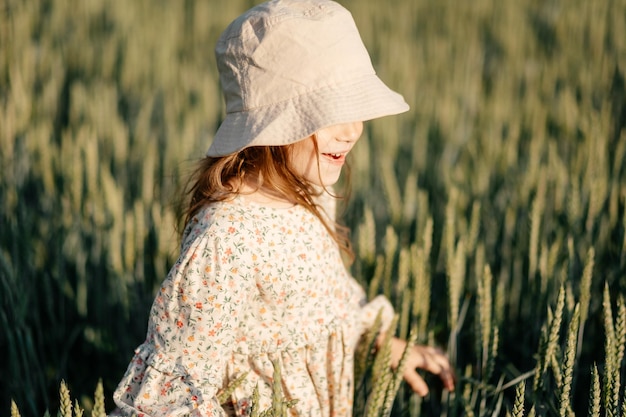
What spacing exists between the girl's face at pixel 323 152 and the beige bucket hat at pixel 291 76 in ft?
0.19

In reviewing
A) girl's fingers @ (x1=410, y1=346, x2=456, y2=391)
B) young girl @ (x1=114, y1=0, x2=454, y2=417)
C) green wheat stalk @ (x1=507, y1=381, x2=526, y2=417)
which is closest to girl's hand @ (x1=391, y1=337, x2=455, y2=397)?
girl's fingers @ (x1=410, y1=346, x2=456, y2=391)

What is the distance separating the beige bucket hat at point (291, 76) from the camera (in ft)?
3.01

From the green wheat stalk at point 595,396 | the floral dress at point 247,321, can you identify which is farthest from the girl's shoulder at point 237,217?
the green wheat stalk at point 595,396

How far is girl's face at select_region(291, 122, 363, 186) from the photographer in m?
0.98

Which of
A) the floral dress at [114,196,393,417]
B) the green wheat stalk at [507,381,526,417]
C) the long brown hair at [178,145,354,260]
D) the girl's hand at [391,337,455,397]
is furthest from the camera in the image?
the girl's hand at [391,337,455,397]

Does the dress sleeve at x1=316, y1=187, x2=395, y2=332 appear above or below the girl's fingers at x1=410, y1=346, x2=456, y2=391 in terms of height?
above

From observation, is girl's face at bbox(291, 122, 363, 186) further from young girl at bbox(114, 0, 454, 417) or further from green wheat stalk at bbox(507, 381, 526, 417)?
green wheat stalk at bbox(507, 381, 526, 417)

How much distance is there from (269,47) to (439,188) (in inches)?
43.6

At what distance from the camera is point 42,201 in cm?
177

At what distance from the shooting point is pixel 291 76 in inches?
36.6

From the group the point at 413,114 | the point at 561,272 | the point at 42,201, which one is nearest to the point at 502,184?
the point at 561,272

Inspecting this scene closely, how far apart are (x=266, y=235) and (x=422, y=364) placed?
1.39 feet

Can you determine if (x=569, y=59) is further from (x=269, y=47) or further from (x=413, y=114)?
(x=269, y=47)

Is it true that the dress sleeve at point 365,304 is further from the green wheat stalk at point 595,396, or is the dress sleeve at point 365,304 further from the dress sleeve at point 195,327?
the green wheat stalk at point 595,396
